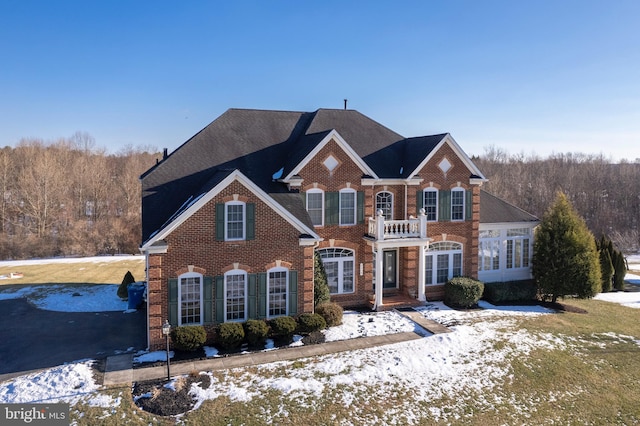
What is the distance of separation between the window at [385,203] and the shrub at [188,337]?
11.0m

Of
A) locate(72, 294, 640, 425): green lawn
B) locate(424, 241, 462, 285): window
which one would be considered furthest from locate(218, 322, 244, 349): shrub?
locate(424, 241, 462, 285): window

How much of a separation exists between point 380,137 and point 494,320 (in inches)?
452

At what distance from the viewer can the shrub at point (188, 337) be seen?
14969 mm

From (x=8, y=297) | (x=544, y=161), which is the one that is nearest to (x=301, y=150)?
(x=8, y=297)

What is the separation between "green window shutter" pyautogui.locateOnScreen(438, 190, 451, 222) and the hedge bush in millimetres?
4614

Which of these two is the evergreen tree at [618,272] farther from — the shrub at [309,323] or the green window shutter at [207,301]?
the green window shutter at [207,301]

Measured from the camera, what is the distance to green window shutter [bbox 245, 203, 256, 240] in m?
16.6

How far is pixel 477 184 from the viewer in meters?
23.5

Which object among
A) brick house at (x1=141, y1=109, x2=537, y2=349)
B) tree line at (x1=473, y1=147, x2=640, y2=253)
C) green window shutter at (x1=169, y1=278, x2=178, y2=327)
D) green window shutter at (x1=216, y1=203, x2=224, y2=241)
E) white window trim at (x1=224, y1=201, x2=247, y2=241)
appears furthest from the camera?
tree line at (x1=473, y1=147, x2=640, y2=253)

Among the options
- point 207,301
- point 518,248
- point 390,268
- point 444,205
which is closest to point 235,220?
point 207,301

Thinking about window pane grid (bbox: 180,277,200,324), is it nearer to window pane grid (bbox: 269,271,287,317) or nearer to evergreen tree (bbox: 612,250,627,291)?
window pane grid (bbox: 269,271,287,317)

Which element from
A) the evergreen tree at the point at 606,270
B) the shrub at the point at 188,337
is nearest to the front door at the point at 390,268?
the shrub at the point at 188,337

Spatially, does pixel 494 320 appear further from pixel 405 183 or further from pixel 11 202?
pixel 11 202

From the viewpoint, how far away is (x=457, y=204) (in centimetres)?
2330
